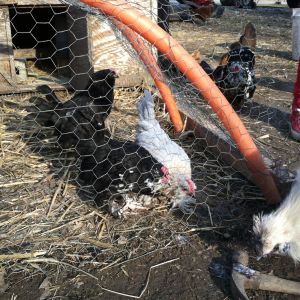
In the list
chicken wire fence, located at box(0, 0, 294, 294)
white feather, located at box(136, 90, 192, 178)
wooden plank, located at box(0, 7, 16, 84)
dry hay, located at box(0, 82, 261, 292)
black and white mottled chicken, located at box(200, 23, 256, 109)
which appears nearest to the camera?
dry hay, located at box(0, 82, 261, 292)

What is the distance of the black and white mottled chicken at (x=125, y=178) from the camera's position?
6.50ft

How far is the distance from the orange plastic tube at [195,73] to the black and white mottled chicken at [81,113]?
0.67 metres

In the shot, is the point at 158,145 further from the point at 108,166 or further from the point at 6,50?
the point at 6,50

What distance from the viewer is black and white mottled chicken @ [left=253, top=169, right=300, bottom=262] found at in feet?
5.17

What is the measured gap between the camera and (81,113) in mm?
2508

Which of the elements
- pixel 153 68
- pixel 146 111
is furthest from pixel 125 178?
pixel 153 68

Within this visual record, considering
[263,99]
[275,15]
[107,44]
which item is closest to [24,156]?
[107,44]

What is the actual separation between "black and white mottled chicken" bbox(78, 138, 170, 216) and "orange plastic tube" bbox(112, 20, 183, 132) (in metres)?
0.48

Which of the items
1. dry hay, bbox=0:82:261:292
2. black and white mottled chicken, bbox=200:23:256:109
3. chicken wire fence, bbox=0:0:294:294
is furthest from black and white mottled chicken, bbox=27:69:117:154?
black and white mottled chicken, bbox=200:23:256:109

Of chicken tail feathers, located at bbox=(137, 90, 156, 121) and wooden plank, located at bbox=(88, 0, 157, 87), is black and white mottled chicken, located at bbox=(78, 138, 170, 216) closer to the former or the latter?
chicken tail feathers, located at bbox=(137, 90, 156, 121)

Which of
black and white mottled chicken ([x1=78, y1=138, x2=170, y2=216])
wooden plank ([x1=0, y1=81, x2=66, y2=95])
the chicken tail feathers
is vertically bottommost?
wooden plank ([x1=0, y1=81, x2=66, y2=95])

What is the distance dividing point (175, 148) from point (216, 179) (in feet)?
1.03

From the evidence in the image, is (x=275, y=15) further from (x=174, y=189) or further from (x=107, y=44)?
(x=174, y=189)

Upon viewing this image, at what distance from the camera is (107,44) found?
133 inches
